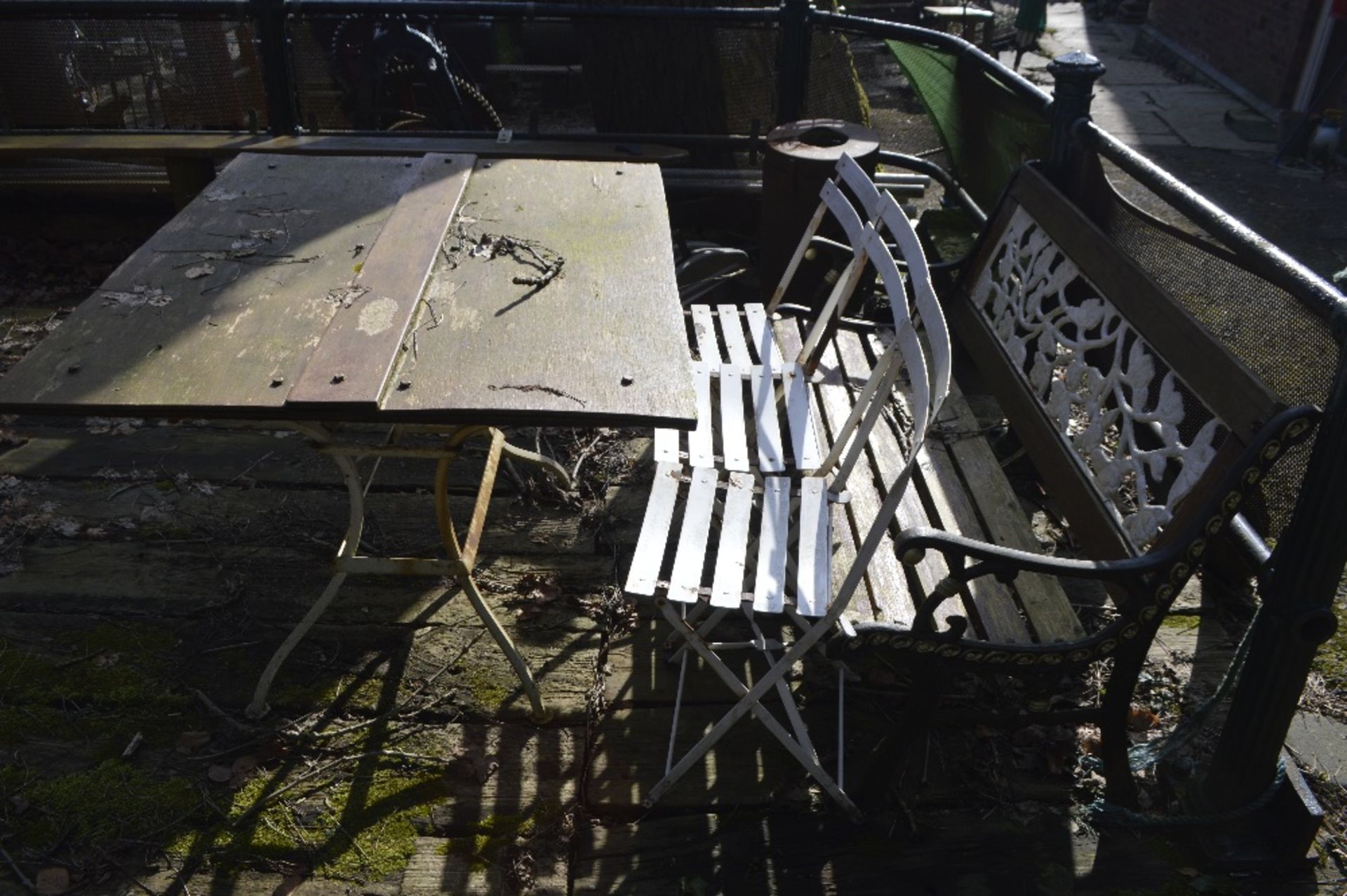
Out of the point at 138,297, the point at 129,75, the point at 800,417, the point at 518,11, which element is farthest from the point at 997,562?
the point at 129,75

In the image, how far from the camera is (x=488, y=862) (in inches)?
105

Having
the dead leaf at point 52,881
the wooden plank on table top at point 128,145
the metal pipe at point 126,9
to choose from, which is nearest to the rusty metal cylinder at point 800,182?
the wooden plank on table top at point 128,145

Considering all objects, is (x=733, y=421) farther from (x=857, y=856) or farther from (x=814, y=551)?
(x=857, y=856)

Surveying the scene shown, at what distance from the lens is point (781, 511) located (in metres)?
2.92

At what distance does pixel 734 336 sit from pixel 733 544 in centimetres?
120

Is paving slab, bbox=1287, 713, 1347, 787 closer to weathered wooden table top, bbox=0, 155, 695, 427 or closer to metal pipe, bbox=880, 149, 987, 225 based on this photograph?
weathered wooden table top, bbox=0, 155, 695, 427

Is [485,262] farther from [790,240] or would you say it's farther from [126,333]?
[790,240]

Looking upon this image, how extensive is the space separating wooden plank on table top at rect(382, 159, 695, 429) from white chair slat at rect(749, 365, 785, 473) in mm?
454

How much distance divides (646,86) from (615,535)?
3.46 metres

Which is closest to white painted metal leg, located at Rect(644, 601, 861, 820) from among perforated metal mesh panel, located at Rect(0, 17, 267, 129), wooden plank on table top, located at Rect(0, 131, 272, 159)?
wooden plank on table top, located at Rect(0, 131, 272, 159)

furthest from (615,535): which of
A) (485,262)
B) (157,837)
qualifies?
(157,837)

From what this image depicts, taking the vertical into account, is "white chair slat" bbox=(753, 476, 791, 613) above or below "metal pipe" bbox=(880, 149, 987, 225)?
below

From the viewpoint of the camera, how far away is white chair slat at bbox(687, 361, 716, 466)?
3.13m

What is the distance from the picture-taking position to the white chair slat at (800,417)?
315 cm
